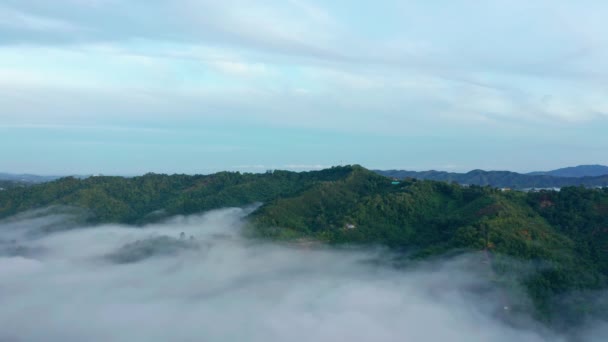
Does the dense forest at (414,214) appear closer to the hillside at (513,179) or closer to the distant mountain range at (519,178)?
the hillside at (513,179)

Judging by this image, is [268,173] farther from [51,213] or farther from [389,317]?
[389,317]

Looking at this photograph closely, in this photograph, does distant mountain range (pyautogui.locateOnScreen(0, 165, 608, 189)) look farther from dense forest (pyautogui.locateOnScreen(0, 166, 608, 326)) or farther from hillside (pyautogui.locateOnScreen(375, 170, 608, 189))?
dense forest (pyautogui.locateOnScreen(0, 166, 608, 326))

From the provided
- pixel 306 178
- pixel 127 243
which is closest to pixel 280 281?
pixel 127 243

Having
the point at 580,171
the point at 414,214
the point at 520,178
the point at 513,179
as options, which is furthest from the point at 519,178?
the point at 414,214

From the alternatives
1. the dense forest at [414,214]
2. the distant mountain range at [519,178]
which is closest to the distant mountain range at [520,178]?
the distant mountain range at [519,178]

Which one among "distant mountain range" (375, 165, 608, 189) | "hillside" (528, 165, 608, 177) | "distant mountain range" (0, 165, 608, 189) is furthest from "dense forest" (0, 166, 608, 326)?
"hillside" (528, 165, 608, 177)

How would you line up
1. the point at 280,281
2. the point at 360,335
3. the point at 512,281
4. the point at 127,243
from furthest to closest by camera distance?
the point at 127,243
the point at 280,281
the point at 512,281
the point at 360,335
